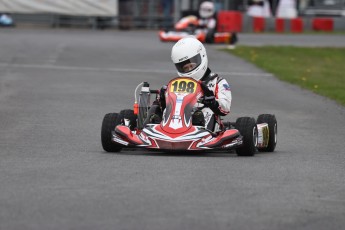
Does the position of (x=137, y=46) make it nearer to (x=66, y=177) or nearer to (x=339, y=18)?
(x=339, y=18)

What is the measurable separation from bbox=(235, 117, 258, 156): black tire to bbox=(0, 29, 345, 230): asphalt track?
0.33 ft

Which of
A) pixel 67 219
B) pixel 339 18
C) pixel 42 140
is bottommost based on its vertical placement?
pixel 339 18

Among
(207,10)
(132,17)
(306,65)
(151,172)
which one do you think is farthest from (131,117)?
(132,17)

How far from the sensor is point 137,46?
30188 millimetres

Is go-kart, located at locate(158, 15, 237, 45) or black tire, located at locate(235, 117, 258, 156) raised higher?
black tire, located at locate(235, 117, 258, 156)

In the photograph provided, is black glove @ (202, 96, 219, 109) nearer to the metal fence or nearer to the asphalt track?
the asphalt track

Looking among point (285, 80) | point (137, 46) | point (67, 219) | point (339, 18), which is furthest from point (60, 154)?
point (339, 18)

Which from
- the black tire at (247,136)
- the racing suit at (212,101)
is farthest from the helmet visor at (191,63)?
the black tire at (247,136)

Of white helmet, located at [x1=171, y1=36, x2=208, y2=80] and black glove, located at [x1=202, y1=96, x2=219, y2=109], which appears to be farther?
white helmet, located at [x1=171, y1=36, x2=208, y2=80]

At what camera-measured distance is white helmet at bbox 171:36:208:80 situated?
37.3ft

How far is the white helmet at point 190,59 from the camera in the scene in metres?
11.4

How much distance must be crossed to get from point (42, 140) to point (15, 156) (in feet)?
5.22

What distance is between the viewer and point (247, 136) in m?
10.6

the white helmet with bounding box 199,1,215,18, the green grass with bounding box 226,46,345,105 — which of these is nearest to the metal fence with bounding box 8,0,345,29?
the white helmet with bounding box 199,1,215,18
